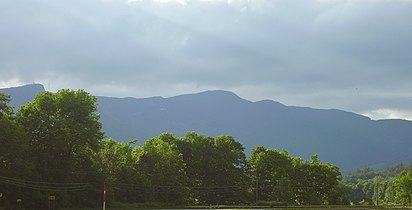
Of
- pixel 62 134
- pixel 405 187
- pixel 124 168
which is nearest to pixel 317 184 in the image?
pixel 405 187

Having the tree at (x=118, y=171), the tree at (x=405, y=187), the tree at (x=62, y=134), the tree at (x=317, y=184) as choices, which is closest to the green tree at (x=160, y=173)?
the tree at (x=118, y=171)

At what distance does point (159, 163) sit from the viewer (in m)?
96.6

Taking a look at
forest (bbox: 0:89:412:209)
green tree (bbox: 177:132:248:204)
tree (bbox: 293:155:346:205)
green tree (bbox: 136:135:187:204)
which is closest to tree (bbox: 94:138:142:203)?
forest (bbox: 0:89:412:209)

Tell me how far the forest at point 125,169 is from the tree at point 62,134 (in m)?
0.15

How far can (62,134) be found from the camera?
74750 mm

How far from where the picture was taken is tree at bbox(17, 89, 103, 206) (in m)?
75.3

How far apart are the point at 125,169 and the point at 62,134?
2015 centimetres

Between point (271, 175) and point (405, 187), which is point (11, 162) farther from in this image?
point (405, 187)

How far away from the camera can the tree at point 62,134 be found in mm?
75312

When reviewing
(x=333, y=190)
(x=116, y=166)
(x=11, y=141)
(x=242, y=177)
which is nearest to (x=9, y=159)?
(x=11, y=141)

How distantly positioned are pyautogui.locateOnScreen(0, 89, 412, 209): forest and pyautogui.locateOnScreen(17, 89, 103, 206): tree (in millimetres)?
151

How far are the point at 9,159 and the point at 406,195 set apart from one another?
344ft

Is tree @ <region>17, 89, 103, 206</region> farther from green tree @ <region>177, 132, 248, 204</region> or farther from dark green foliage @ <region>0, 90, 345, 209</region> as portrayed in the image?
green tree @ <region>177, 132, 248, 204</region>

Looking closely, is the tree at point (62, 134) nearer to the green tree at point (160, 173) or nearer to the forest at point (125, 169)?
the forest at point (125, 169)
